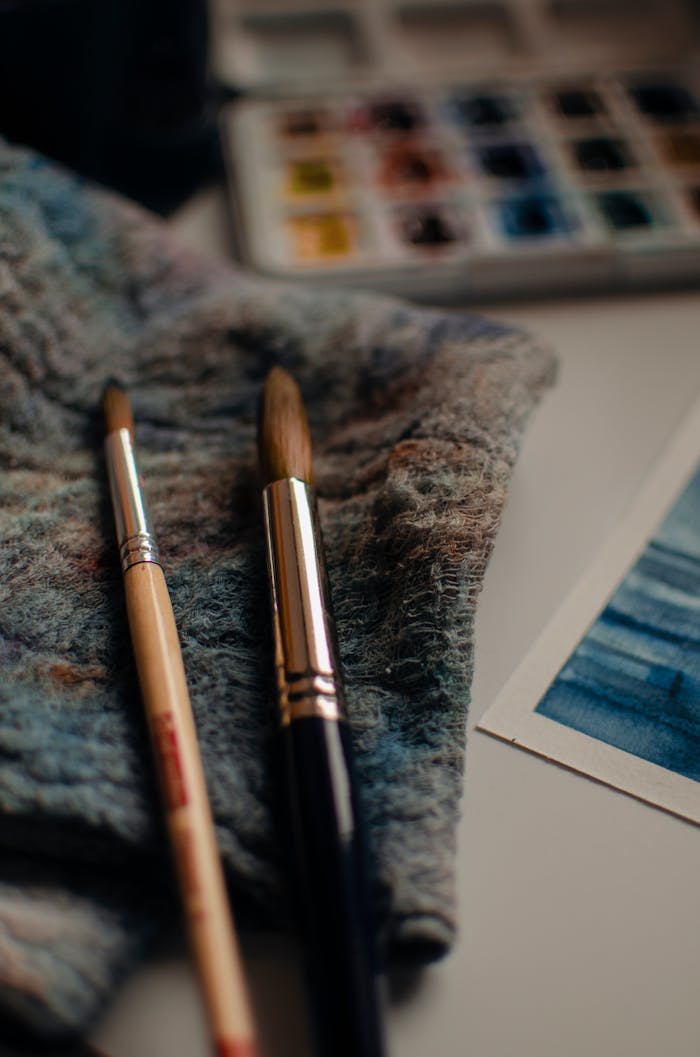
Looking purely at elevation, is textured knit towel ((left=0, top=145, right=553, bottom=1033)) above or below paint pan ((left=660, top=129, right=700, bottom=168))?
below

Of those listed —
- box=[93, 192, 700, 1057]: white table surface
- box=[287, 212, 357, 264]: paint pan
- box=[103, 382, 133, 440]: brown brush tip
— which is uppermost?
box=[287, 212, 357, 264]: paint pan

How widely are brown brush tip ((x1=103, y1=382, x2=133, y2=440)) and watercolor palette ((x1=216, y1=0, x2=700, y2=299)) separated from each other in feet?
0.54

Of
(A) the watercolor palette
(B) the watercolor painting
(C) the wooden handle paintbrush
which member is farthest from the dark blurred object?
(B) the watercolor painting

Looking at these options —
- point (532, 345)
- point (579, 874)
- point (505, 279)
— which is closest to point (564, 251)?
point (505, 279)

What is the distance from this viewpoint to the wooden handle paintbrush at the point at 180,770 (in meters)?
0.24

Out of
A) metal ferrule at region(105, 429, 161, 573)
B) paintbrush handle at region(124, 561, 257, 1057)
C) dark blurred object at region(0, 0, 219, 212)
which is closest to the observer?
paintbrush handle at region(124, 561, 257, 1057)

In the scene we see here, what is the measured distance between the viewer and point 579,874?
12.0 inches

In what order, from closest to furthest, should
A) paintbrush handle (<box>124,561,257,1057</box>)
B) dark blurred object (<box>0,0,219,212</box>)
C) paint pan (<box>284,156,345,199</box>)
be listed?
paintbrush handle (<box>124,561,257,1057</box>)
dark blurred object (<box>0,0,219,212</box>)
paint pan (<box>284,156,345,199</box>)

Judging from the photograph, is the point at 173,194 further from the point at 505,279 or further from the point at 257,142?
the point at 505,279

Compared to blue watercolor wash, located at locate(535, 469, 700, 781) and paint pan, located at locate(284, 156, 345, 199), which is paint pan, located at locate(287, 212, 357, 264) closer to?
paint pan, located at locate(284, 156, 345, 199)

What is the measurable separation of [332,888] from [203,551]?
0.50 feet

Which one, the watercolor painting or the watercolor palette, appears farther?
the watercolor palette

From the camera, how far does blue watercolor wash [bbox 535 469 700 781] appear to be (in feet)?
1.10

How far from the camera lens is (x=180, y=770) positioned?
0.91ft
